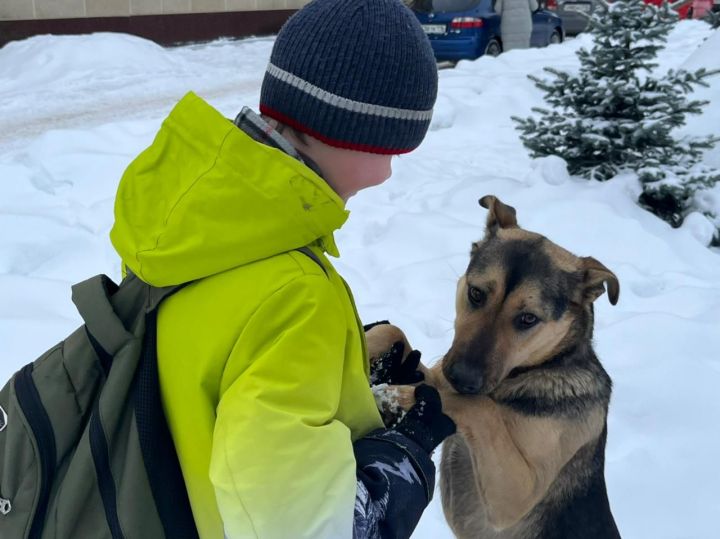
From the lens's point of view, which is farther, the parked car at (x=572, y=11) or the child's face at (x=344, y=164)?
the parked car at (x=572, y=11)

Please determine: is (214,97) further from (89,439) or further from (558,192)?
(89,439)

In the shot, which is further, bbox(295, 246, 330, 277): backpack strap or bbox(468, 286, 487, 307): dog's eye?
bbox(468, 286, 487, 307): dog's eye

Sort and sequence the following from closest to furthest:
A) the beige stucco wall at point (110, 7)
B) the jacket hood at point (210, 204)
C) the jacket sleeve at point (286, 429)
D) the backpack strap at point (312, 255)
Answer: the jacket sleeve at point (286, 429), the jacket hood at point (210, 204), the backpack strap at point (312, 255), the beige stucco wall at point (110, 7)

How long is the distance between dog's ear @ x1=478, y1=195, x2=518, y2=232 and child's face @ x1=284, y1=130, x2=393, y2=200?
148 centimetres

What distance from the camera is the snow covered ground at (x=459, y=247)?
367 centimetres

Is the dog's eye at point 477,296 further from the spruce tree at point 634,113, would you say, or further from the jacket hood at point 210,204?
the spruce tree at point 634,113

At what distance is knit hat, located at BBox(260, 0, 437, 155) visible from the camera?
1524 mm

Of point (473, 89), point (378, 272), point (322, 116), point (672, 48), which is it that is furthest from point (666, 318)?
point (672, 48)

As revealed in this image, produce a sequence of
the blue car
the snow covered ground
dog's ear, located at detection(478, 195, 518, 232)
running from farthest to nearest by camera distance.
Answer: the blue car, the snow covered ground, dog's ear, located at detection(478, 195, 518, 232)

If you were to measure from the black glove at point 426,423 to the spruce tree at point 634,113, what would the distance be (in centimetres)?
546

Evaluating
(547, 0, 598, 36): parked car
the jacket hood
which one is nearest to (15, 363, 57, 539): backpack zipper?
the jacket hood

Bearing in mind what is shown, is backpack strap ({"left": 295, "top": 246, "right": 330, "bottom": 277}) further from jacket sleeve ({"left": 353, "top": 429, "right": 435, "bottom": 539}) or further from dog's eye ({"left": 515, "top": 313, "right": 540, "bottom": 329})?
dog's eye ({"left": 515, "top": 313, "right": 540, "bottom": 329})

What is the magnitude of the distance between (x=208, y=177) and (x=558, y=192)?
6014 millimetres

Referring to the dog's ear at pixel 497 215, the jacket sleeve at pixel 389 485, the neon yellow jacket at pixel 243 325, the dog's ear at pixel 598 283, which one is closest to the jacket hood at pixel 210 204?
the neon yellow jacket at pixel 243 325
